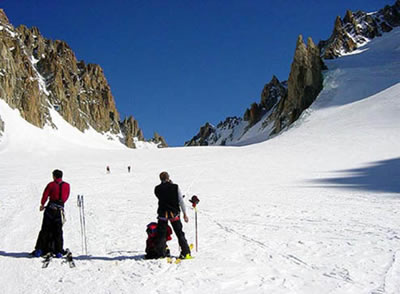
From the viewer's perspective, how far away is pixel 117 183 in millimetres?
22969

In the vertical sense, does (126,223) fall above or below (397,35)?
below

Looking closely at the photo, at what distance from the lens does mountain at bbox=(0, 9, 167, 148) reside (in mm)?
80188

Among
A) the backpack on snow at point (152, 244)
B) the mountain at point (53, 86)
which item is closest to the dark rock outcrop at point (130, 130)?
the mountain at point (53, 86)

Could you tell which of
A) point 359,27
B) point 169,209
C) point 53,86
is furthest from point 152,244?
point 359,27

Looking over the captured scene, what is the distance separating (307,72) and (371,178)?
54294 mm

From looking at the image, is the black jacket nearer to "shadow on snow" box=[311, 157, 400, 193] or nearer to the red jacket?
the red jacket

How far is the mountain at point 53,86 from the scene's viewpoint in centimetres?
8019

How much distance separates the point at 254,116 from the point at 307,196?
125283mm

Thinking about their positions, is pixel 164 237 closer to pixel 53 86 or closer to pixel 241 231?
pixel 241 231

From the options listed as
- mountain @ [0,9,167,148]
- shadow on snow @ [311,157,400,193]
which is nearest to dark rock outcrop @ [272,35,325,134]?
shadow on snow @ [311,157,400,193]

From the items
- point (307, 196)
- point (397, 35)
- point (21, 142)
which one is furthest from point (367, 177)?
point (397, 35)

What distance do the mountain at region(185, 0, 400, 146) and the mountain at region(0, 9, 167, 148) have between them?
5922 centimetres

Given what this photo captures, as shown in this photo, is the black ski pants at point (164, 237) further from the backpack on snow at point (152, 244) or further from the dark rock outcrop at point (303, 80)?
the dark rock outcrop at point (303, 80)

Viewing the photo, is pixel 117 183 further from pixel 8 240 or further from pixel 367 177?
pixel 367 177
